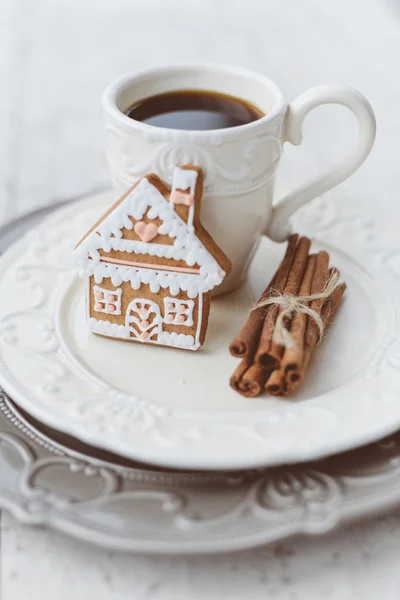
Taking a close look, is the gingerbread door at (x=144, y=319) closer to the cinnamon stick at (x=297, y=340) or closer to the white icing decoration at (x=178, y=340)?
the white icing decoration at (x=178, y=340)

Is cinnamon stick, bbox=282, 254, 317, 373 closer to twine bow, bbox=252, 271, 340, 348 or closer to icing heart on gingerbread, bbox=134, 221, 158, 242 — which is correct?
twine bow, bbox=252, 271, 340, 348

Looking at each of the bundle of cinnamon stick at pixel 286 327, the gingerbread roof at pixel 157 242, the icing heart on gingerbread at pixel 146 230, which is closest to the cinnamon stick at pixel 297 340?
the bundle of cinnamon stick at pixel 286 327

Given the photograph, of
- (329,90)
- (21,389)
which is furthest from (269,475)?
(329,90)

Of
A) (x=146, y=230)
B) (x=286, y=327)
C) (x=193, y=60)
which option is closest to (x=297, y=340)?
(x=286, y=327)

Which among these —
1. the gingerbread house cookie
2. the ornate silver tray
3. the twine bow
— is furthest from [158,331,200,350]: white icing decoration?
the ornate silver tray

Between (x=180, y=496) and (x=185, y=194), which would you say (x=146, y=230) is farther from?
(x=180, y=496)

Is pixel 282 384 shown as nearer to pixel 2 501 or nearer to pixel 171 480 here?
pixel 171 480

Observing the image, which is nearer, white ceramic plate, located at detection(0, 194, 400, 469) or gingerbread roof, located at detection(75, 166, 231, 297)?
white ceramic plate, located at detection(0, 194, 400, 469)
